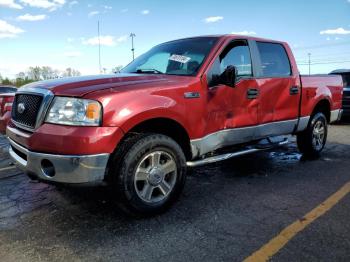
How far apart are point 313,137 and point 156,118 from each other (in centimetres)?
375

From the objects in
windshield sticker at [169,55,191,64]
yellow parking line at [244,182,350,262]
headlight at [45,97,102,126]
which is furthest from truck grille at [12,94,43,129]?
yellow parking line at [244,182,350,262]

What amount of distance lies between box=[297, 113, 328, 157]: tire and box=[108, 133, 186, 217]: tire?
3226 mm

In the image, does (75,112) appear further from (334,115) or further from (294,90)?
(334,115)

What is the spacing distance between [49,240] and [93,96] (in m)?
1.33

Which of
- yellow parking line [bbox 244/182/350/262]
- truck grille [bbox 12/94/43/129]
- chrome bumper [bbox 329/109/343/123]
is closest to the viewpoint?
yellow parking line [bbox 244/182/350/262]

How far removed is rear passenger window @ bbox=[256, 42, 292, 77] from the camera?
5371 mm

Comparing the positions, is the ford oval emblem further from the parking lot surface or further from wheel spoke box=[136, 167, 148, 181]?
wheel spoke box=[136, 167, 148, 181]

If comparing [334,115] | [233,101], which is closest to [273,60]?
[233,101]

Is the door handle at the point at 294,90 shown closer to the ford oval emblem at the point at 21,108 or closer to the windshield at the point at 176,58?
the windshield at the point at 176,58

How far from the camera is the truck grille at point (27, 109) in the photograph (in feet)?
11.9

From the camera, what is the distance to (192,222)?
3689 millimetres

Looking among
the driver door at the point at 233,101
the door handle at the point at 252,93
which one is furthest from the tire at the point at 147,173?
the door handle at the point at 252,93

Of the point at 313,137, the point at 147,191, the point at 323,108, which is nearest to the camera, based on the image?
the point at 147,191

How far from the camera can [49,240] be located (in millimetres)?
3334
